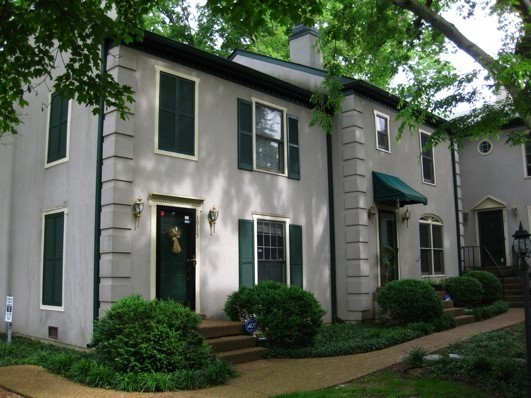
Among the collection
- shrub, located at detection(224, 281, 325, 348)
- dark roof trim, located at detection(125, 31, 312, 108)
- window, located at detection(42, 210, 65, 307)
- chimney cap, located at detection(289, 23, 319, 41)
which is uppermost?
chimney cap, located at detection(289, 23, 319, 41)

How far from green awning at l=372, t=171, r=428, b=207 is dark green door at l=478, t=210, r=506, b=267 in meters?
6.93

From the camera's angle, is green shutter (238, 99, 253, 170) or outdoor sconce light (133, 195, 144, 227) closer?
outdoor sconce light (133, 195, 144, 227)

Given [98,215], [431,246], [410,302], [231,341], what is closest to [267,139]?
[98,215]

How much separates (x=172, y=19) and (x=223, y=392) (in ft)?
64.3

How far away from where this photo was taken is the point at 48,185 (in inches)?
431

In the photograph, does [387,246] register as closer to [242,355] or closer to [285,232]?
[285,232]

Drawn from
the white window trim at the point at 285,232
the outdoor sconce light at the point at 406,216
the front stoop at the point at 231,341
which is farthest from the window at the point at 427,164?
the front stoop at the point at 231,341

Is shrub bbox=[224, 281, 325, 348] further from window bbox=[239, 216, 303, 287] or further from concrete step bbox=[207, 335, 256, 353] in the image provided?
window bbox=[239, 216, 303, 287]

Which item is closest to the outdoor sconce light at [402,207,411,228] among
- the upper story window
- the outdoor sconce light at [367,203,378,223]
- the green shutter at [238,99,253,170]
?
the outdoor sconce light at [367,203,378,223]

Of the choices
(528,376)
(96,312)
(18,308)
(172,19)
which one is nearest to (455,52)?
(528,376)

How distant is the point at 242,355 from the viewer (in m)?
8.84

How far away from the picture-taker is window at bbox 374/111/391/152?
1474cm

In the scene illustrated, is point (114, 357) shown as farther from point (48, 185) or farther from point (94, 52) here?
point (48, 185)

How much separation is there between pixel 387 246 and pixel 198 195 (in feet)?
19.5
